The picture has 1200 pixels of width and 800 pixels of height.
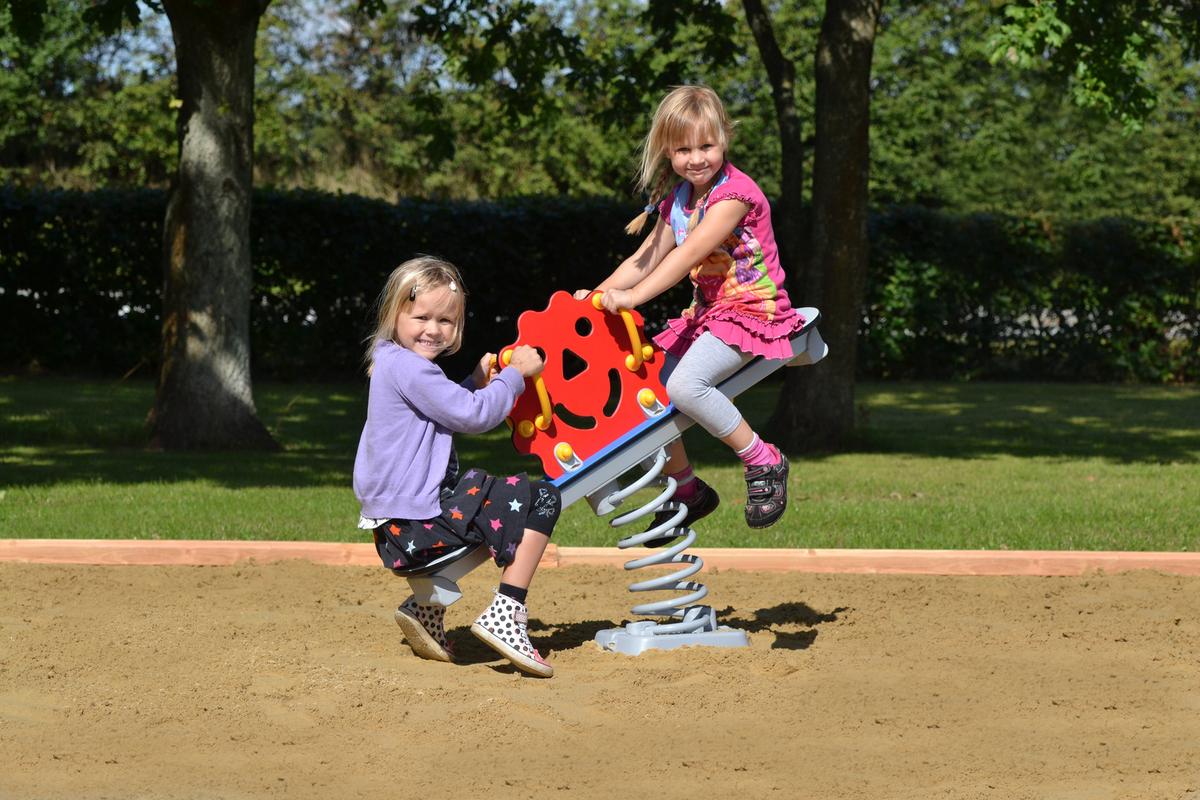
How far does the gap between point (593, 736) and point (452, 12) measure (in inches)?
428

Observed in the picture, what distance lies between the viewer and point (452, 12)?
46.2 feet

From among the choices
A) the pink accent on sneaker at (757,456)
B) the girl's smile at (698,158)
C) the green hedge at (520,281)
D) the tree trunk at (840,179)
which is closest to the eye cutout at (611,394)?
the pink accent on sneaker at (757,456)

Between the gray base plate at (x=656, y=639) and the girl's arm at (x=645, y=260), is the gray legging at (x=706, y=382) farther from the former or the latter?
the gray base plate at (x=656, y=639)

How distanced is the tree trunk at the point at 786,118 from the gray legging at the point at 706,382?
25.1ft

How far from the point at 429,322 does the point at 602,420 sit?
687mm

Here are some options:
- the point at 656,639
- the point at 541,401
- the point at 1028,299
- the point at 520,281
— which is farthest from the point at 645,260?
the point at 1028,299

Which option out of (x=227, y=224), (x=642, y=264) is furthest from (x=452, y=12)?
(x=642, y=264)

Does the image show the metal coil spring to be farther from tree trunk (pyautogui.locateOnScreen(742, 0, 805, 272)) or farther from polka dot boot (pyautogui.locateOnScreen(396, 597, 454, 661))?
tree trunk (pyautogui.locateOnScreen(742, 0, 805, 272))

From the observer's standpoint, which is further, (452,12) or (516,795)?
(452,12)

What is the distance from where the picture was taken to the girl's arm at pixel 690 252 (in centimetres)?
490

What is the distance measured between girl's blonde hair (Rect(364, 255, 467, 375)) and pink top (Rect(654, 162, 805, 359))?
73cm

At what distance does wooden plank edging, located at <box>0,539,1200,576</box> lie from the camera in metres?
6.74

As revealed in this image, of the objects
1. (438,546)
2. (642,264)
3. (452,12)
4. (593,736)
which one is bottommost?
(593,736)

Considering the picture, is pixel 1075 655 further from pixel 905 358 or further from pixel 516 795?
pixel 905 358
